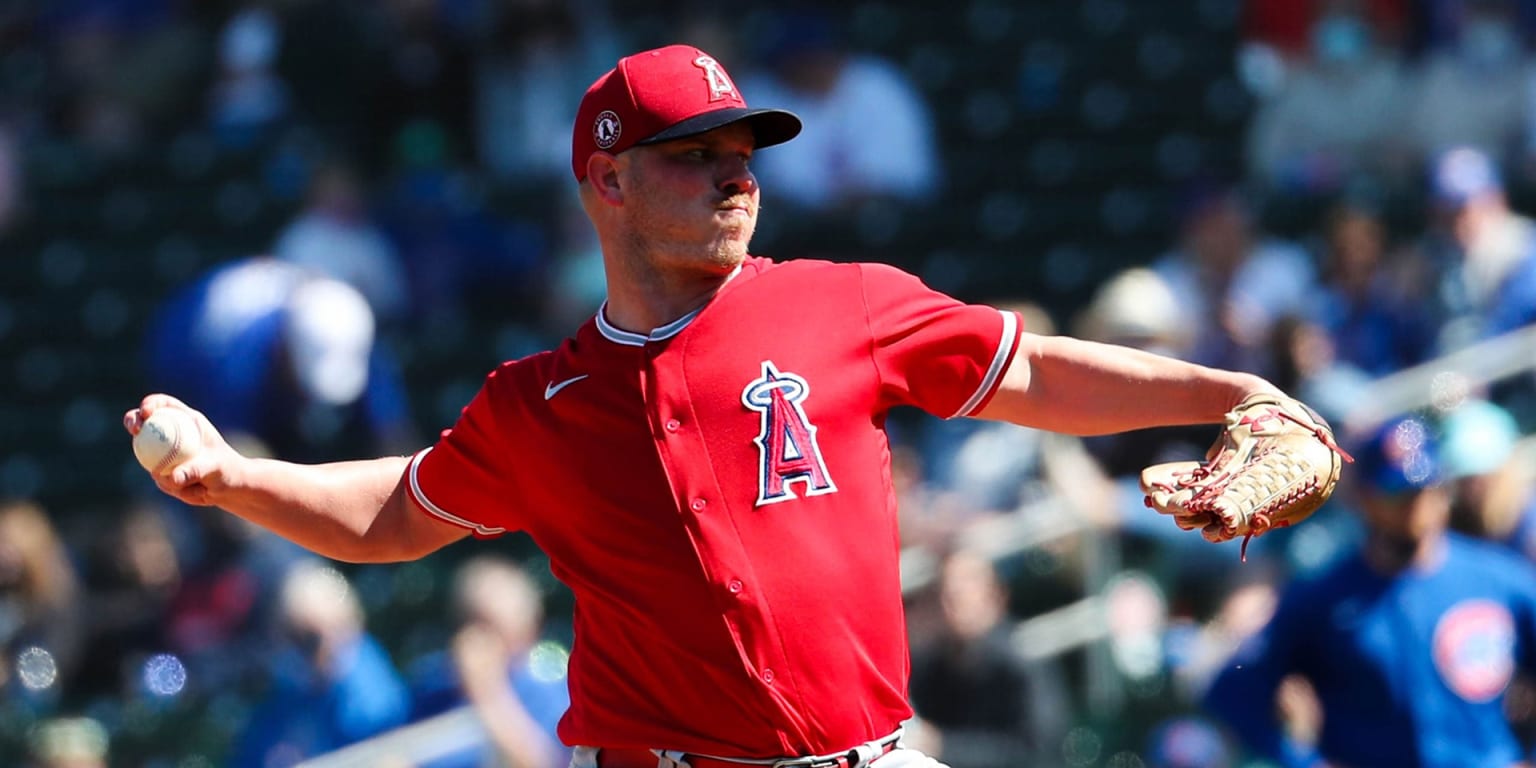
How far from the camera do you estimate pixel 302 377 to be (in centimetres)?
872

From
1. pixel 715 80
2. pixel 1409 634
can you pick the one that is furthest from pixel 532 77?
pixel 715 80

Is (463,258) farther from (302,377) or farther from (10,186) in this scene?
(10,186)

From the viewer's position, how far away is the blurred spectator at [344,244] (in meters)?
10.1

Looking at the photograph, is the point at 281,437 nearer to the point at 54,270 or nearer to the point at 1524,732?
the point at 54,270

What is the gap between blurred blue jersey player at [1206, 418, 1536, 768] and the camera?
17.0 ft

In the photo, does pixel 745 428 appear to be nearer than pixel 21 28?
Yes

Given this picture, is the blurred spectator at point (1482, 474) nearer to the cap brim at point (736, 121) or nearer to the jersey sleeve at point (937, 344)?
the jersey sleeve at point (937, 344)

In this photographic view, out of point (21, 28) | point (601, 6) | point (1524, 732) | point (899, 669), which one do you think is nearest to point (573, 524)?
point (899, 669)

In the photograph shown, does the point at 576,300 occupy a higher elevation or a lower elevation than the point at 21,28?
lower

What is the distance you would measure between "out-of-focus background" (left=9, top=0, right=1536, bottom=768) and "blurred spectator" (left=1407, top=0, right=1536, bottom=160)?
0.06 feet

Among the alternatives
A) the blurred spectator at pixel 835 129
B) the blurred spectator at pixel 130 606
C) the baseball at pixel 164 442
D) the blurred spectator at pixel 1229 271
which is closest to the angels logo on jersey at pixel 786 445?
the baseball at pixel 164 442

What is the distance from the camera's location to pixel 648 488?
3.35 metres

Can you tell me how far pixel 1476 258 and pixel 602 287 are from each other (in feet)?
12.5

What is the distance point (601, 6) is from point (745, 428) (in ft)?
28.7
